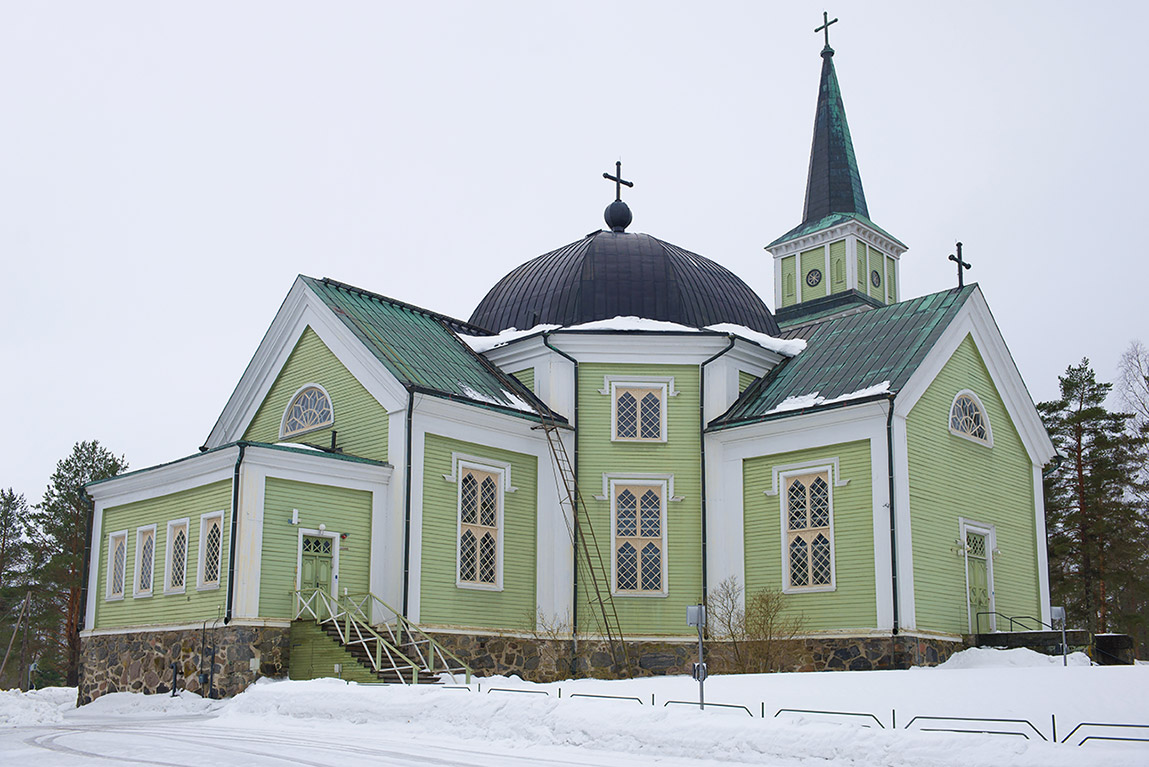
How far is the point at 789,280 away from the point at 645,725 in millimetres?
31945

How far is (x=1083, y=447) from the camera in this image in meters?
40.3

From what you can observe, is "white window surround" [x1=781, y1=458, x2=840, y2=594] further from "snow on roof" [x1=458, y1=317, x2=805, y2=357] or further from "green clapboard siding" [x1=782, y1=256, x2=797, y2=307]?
"green clapboard siding" [x1=782, y1=256, x2=797, y2=307]

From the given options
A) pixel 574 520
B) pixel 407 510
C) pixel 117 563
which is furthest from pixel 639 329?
pixel 117 563

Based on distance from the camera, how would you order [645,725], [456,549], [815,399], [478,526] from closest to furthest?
1. [645,725]
2. [456,549]
3. [478,526]
4. [815,399]

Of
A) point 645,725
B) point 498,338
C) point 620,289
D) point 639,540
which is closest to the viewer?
point 645,725

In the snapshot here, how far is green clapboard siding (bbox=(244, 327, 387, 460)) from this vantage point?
914 inches

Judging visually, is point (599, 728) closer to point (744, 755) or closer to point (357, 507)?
point (744, 755)

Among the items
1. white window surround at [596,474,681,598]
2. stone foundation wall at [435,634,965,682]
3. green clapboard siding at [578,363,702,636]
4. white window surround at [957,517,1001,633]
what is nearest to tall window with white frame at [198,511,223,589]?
stone foundation wall at [435,634,965,682]

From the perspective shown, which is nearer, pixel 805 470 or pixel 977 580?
pixel 805 470

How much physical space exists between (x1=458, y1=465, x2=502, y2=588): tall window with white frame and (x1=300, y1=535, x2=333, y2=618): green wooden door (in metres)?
2.68

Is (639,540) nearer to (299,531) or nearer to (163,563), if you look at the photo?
(299,531)

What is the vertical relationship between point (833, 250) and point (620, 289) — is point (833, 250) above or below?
above

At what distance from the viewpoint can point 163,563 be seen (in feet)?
74.2

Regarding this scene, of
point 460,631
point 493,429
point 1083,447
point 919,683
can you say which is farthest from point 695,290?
point 1083,447
